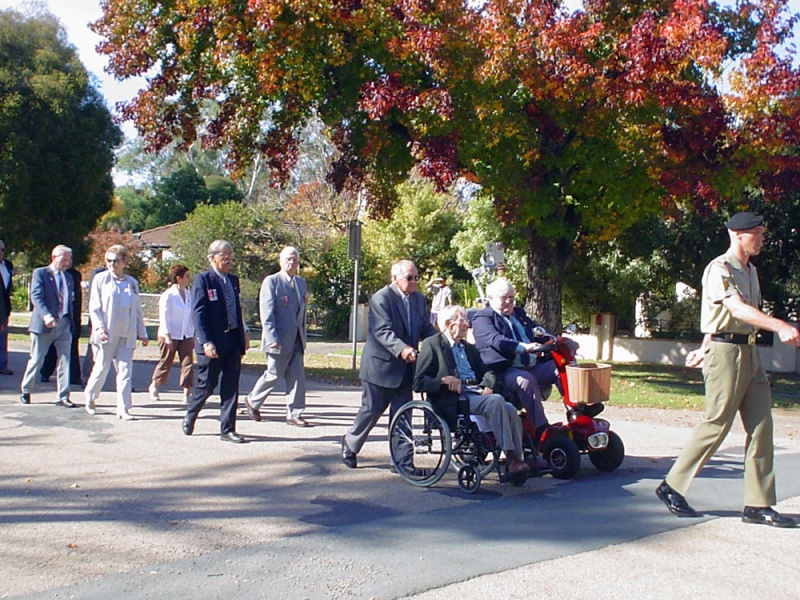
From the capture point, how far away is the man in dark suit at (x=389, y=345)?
778cm

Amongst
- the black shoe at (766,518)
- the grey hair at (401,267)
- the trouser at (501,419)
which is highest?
the grey hair at (401,267)

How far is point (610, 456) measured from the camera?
821cm

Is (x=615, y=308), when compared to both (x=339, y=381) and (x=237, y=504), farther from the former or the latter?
(x=237, y=504)

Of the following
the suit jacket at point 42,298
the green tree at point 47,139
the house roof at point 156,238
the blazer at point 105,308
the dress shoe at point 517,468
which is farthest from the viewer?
the house roof at point 156,238

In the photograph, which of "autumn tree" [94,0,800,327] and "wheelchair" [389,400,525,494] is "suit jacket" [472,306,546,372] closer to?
"wheelchair" [389,400,525,494]

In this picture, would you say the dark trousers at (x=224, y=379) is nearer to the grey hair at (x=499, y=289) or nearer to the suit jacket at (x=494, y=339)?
the suit jacket at (x=494, y=339)

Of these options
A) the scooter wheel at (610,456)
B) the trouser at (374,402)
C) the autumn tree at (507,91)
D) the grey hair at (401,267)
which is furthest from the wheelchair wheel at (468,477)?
the autumn tree at (507,91)

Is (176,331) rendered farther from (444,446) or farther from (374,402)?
(444,446)

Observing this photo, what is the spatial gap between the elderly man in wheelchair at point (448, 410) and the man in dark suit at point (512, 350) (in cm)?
44

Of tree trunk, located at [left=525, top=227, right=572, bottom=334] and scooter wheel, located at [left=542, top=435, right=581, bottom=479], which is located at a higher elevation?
tree trunk, located at [left=525, top=227, right=572, bottom=334]

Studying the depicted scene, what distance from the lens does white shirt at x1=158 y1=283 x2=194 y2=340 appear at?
38.8 feet

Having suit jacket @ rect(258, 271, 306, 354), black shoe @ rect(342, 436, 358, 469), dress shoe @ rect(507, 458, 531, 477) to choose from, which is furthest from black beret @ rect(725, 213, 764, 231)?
suit jacket @ rect(258, 271, 306, 354)

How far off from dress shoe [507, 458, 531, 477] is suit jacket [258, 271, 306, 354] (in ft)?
11.0

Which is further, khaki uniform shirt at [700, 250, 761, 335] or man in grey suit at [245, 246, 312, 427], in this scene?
man in grey suit at [245, 246, 312, 427]
